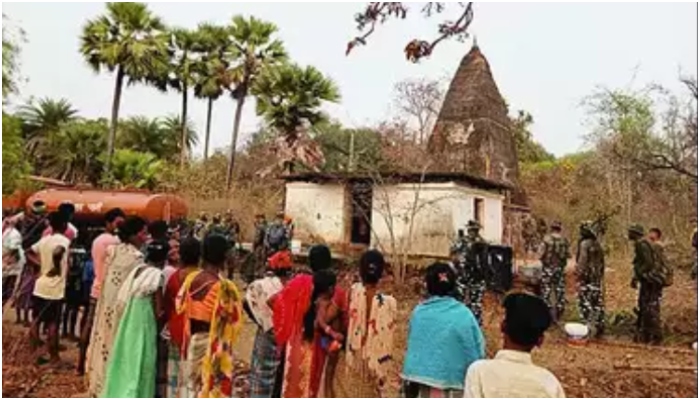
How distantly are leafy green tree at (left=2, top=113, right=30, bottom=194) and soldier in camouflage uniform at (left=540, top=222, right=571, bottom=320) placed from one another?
643 cm

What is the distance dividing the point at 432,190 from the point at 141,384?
10.6 metres

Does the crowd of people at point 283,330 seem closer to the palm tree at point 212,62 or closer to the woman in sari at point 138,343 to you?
the woman in sari at point 138,343

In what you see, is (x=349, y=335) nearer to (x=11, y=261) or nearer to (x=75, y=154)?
(x=11, y=261)

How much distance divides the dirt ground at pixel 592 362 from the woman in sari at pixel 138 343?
119 cm

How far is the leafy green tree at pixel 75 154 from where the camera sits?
1522 cm

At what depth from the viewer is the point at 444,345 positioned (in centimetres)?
325

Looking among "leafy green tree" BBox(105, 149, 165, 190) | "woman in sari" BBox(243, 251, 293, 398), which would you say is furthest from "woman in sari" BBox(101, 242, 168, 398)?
"leafy green tree" BBox(105, 149, 165, 190)

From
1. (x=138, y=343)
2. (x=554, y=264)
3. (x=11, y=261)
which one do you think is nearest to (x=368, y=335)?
(x=138, y=343)

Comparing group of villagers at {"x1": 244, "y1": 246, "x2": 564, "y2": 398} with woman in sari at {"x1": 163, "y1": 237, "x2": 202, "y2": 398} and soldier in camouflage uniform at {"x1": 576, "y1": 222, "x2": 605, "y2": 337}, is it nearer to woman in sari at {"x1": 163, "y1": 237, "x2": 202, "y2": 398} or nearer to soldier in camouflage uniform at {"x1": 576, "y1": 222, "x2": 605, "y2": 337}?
woman in sari at {"x1": 163, "y1": 237, "x2": 202, "y2": 398}

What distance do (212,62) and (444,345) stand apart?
752 inches

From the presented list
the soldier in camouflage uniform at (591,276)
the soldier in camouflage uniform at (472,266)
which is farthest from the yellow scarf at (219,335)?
the soldier in camouflage uniform at (591,276)

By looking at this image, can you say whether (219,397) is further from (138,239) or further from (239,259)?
(239,259)

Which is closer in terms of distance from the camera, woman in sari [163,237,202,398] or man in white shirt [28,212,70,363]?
woman in sari [163,237,202,398]

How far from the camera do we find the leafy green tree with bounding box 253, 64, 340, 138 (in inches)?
722
